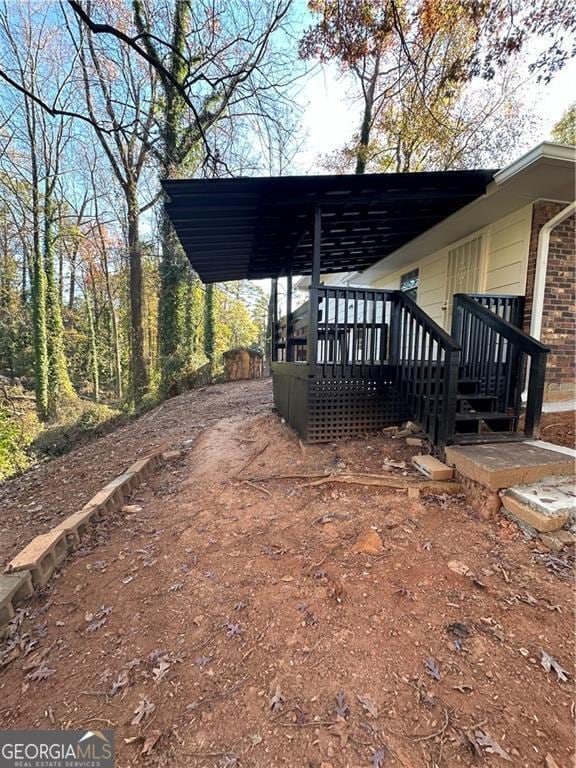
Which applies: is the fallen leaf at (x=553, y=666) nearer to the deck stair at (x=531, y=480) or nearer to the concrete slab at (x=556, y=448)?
the deck stair at (x=531, y=480)

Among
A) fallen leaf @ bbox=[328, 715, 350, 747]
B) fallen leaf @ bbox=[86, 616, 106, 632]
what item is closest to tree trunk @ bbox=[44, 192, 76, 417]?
fallen leaf @ bbox=[86, 616, 106, 632]

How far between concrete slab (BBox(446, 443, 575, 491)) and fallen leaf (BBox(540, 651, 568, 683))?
119cm

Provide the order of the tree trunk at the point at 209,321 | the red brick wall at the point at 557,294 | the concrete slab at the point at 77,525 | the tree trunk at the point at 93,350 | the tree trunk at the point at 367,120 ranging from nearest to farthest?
1. the concrete slab at the point at 77,525
2. the red brick wall at the point at 557,294
3. the tree trunk at the point at 367,120
4. the tree trunk at the point at 209,321
5. the tree trunk at the point at 93,350

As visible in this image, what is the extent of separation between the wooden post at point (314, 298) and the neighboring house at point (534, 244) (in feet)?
6.58

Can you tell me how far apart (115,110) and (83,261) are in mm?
7638

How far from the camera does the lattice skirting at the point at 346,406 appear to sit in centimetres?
386

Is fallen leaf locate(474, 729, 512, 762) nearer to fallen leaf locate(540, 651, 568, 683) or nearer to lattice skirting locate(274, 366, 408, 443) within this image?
fallen leaf locate(540, 651, 568, 683)

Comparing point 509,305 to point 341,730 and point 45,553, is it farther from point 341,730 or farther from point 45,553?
point 45,553

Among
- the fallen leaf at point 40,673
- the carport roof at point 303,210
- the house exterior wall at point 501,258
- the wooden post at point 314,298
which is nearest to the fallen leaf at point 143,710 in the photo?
the fallen leaf at point 40,673

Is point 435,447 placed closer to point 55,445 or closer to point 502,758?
point 502,758

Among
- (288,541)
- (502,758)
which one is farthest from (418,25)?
(502,758)

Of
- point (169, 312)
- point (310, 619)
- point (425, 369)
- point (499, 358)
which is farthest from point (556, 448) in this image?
point (169, 312)

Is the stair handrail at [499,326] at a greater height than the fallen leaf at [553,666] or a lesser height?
greater

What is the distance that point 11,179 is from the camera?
34.7 feet
